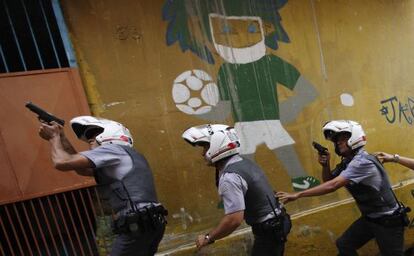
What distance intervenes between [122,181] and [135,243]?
0.45 m

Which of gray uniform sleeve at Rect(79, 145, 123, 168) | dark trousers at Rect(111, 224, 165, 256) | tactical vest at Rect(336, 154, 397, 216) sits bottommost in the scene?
tactical vest at Rect(336, 154, 397, 216)

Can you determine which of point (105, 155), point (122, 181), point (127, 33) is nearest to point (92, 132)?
point (105, 155)

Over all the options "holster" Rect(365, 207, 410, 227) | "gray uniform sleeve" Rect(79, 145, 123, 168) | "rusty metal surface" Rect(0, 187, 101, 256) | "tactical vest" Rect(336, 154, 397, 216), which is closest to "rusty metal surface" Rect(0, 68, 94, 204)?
"rusty metal surface" Rect(0, 187, 101, 256)

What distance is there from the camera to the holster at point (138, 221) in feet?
9.23

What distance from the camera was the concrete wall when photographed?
4.07 meters

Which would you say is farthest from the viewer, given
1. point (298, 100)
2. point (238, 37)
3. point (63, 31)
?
point (298, 100)

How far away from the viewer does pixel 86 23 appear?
3.94 m

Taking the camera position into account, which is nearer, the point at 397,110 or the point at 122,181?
the point at 122,181

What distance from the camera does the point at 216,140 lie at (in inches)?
123

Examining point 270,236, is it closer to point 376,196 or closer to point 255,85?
point 376,196

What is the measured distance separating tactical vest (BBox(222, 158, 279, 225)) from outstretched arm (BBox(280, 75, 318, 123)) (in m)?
1.86

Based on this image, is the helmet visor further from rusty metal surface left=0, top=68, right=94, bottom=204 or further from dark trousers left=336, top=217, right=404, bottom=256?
dark trousers left=336, top=217, right=404, bottom=256

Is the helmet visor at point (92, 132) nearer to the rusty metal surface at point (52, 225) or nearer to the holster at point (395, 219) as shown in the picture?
the rusty metal surface at point (52, 225)

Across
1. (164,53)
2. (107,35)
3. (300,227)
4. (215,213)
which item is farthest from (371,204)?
(107,35)
